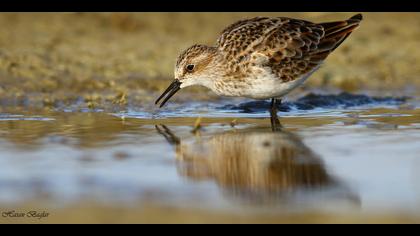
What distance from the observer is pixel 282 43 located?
10570 mm

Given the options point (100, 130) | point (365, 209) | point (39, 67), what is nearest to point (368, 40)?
point (39, 67)

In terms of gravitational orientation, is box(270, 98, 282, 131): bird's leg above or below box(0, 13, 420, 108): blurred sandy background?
below

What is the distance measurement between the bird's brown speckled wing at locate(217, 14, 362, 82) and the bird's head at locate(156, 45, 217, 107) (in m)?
0.24

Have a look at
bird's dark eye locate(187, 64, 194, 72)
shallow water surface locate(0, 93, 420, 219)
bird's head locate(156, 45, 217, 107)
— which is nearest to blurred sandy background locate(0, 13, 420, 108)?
bird's head locate(156, 45, 217, 107)

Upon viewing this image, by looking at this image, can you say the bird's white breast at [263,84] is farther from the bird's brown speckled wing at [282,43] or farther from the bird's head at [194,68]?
the bird's head at [194,68]

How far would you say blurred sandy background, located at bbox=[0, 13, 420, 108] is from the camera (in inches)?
485

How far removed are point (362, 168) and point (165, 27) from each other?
879 centimetres

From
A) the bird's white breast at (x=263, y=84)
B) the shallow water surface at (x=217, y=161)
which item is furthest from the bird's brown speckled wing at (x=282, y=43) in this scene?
the shallow water surface at (x=217, y=161)

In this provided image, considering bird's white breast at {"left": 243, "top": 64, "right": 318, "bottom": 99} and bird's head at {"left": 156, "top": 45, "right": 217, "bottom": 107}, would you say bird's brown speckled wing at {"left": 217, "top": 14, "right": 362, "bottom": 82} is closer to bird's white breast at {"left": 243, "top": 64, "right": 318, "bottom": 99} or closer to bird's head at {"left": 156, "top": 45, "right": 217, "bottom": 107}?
bird's white breast at {"left": 243, "top": 64, "right": 318, "bottom": 99}

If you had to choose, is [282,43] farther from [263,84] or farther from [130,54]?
[130,54]

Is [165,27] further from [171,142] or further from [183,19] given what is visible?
[171,142]

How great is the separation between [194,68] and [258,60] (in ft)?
3.36

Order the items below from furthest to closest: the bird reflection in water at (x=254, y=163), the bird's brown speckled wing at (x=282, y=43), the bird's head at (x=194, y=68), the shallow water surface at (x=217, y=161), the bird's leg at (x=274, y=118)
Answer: the bird's head at (x=194, y=68) < the bird's brown speckled wing at (x=282, y=43) < the bird's leg at (x=274, y=118) < the bird reflection in water at (x=254, y=163) < the shallow water surface at (x=217, y=161)

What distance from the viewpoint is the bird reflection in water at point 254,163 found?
661 centimetres
